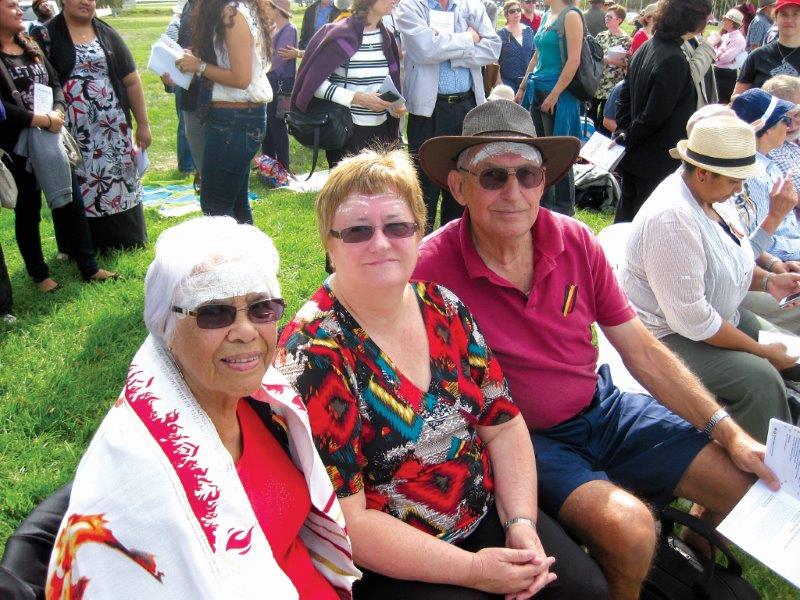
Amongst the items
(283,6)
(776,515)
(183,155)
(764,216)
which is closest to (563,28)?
(764,216)

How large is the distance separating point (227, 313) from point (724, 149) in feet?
7.48

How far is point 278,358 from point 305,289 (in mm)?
2853

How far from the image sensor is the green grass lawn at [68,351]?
9.04 ft

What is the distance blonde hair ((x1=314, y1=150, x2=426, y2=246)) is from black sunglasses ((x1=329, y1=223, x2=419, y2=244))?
0.21 ft

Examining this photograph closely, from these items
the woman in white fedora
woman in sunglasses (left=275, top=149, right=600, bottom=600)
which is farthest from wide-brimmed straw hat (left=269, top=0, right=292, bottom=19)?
woman in sunglasses (left=275, top=149, right=600, bottom=600)

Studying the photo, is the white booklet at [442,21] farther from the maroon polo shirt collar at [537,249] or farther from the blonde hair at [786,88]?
the maroon polo shirt collar at [537,249]

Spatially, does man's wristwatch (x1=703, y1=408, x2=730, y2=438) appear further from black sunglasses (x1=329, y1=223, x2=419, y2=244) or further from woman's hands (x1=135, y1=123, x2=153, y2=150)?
woman's hands (x1=135, y1=123, x2=153, y2=150)

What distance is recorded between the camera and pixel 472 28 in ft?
16.7

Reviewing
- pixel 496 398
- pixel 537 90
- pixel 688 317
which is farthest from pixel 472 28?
pixel 496 398

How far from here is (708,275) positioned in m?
2.76

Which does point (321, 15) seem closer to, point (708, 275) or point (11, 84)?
point (11, 84)

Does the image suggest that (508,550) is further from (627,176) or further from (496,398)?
(627,176)

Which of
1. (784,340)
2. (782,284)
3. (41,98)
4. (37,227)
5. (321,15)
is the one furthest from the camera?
(321,15)

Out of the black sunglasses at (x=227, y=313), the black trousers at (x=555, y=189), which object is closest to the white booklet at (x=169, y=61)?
the black trousers at (x=555, y=189)
